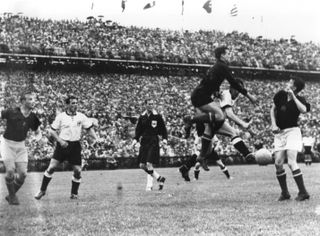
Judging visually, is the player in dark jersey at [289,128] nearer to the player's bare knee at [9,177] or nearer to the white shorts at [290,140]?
the white shorts at [290,140]

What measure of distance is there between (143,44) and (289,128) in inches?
1261

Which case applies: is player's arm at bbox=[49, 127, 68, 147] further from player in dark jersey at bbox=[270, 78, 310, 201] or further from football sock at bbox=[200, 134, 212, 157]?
player in dark jersey at bbox=[270, 78, 310, 201]

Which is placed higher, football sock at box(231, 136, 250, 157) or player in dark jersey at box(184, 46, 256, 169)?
player in dark jersey at box(184, 46, 256, 169)

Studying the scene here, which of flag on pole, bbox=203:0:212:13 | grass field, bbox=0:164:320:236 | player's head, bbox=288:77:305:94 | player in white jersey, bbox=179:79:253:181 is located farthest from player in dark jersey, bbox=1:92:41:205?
flag on pole, bbox=203:0:212:13

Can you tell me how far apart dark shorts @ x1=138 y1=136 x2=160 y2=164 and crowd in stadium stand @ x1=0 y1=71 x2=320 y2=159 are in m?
15.3

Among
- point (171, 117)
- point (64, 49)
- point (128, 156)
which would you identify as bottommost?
point (128, 156)

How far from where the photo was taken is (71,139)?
11656 millimetres

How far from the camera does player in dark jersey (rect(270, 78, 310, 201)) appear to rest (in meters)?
10.0

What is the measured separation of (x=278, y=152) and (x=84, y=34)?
30.8 meters

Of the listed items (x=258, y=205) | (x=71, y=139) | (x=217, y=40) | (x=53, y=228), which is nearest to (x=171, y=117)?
(x=217, y=40)

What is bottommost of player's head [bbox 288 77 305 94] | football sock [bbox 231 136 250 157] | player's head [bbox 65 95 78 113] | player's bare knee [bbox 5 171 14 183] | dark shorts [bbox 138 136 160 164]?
player's bare knee [bbox 5 171 14 183]

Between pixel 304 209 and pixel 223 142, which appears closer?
pixel 304 209

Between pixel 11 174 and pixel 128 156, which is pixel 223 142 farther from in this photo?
pixel 11 174

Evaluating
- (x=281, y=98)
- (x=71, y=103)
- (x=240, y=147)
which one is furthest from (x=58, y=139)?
(x=281, y=98)
